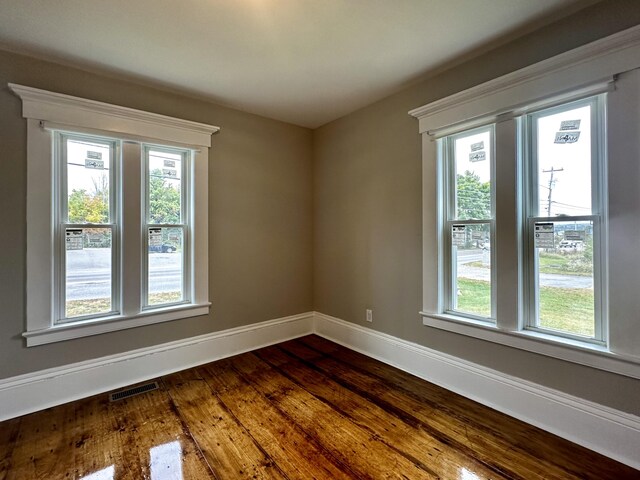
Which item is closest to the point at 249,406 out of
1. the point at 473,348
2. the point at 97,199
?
the point at 473,348

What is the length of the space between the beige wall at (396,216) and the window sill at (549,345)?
0.18 feet

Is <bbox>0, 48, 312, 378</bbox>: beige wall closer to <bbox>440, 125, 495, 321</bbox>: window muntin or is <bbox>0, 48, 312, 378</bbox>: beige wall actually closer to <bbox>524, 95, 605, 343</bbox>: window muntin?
<bbox>440, 125, 495, 321</bbox>: window muntin

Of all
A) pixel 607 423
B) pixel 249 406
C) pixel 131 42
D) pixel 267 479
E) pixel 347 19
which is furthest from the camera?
pixel 249 406

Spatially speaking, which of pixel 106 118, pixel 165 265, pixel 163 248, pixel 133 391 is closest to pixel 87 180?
pixel 106 118

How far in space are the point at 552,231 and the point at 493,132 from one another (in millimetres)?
887

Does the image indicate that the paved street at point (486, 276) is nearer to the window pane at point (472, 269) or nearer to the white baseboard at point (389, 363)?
the window pane at point (472, 269)

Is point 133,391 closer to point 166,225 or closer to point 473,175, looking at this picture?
point 166,225

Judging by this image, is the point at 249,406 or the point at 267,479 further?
the point at 249,406

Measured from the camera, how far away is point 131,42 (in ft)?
7.25

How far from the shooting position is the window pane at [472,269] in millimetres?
2471

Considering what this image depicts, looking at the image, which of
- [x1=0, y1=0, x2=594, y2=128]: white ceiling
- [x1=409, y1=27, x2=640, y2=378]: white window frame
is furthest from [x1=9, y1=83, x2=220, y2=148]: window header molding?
[x1=409, y1=27, x2=640, y2=378]: white window frame

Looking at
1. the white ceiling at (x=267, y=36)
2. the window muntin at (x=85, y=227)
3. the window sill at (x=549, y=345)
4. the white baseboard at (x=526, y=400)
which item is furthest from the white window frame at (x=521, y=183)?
the window muntin at (x=85, y=227)

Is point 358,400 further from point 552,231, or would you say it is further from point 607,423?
point 552,231

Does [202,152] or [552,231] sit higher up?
[202,152]
